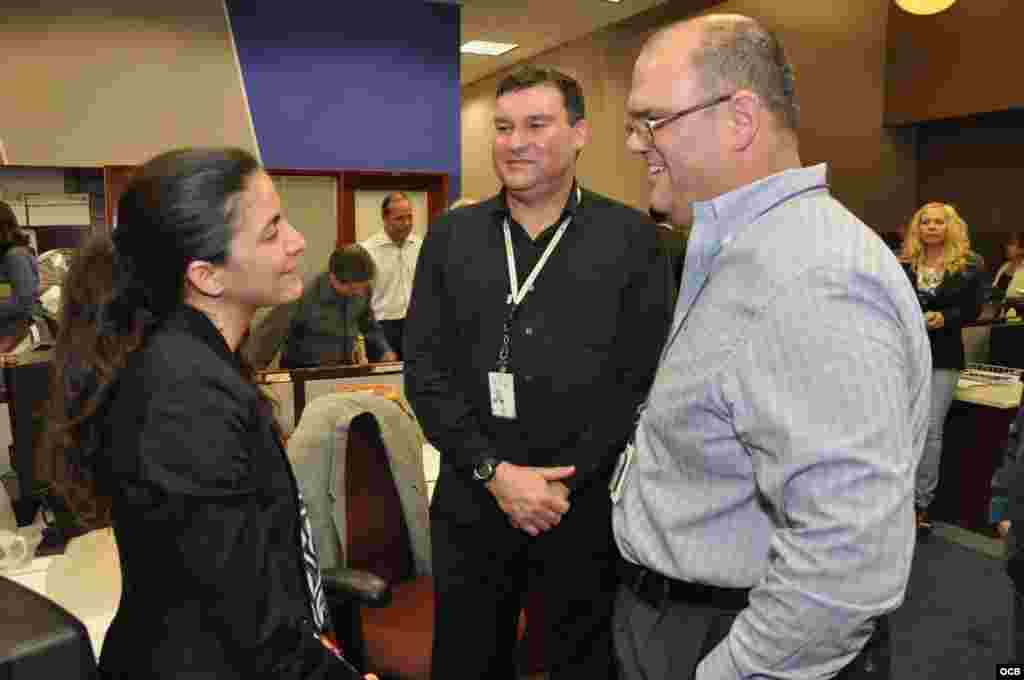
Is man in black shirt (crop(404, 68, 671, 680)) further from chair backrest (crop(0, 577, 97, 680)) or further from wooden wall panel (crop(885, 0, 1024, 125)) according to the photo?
wooden wall panel (crop(885, 0, 1024, 125))

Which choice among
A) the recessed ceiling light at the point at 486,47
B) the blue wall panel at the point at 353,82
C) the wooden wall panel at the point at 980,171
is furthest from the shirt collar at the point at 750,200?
the recessed ceiling light at the point at 486,47

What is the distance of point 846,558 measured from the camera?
2.62ft

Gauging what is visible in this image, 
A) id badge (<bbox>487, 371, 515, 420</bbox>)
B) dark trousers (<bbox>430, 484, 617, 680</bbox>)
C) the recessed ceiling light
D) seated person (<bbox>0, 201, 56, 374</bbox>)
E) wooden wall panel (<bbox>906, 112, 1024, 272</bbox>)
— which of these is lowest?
dark trousers (<bbox>430, 484, 617, 680</bbox>)

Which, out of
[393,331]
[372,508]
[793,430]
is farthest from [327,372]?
[393,331]

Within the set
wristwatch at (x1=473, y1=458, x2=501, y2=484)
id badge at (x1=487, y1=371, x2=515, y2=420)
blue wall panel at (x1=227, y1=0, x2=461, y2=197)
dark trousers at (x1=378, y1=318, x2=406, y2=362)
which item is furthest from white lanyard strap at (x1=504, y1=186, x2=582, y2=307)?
blue wall panel at (x1=227, y1=0, x2=461, y2=197)

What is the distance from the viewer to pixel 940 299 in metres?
3.72

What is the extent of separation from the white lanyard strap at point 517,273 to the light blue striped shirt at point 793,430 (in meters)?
0.63

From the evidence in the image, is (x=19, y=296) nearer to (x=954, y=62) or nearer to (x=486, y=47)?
(x=486, y=47)

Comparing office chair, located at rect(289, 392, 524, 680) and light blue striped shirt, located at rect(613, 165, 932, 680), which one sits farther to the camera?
office chair, located at rect(289, 392, 524, 680)

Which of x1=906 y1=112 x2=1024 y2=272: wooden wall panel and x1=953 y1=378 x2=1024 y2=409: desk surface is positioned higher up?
x1=906 y1=112 x2=1024 y2=272: wooden wall panel

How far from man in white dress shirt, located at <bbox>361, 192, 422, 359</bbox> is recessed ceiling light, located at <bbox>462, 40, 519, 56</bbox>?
3301 mm

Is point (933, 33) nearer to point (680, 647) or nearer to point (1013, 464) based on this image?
point (1013, 464)

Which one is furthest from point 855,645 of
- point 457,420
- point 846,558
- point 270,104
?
point 270,104

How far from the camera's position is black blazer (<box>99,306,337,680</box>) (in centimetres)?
96
